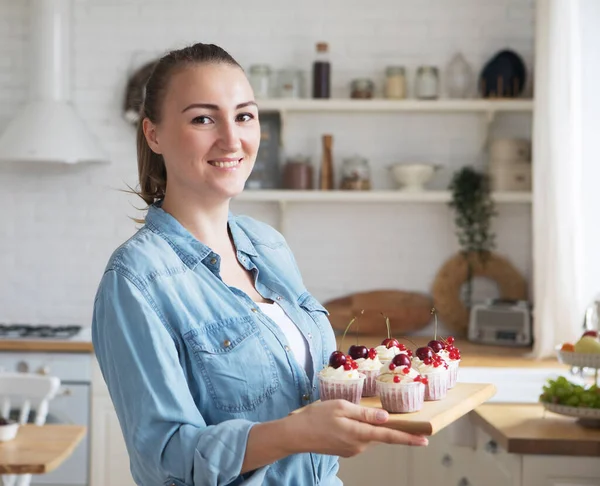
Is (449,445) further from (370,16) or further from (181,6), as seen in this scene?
(181,6)

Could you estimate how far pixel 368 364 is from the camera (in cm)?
192

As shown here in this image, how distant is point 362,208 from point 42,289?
1741 mm

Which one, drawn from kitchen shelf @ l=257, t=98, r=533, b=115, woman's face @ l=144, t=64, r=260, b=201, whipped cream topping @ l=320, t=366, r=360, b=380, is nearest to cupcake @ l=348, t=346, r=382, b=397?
whipped cream topping @ l=320, t=366, r=360, b=380

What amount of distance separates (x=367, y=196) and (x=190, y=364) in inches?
123

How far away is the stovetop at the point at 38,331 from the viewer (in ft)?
14.2

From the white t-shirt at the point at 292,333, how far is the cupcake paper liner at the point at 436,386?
0.92 ft

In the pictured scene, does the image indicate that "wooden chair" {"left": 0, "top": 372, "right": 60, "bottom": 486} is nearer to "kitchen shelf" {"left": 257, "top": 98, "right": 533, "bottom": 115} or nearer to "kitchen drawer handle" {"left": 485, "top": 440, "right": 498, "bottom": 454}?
"kitchen drawer handle" {"left": 485, "top": 440, "right": 498, "bottom": 454}

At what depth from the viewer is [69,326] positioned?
15.1 ft

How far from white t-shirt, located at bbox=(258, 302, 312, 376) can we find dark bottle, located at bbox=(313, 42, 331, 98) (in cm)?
306

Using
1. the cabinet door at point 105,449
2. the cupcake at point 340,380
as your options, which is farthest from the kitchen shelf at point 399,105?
the cupcake at point 340,380

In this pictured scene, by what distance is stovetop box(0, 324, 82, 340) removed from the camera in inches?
170

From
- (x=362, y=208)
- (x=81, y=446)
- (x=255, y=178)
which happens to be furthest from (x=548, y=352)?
(x=81, y=446)

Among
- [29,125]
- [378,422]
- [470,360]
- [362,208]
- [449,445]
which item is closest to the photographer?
[378,422]

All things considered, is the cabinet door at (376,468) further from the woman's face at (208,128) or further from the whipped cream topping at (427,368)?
the woman's face at (208,128)
